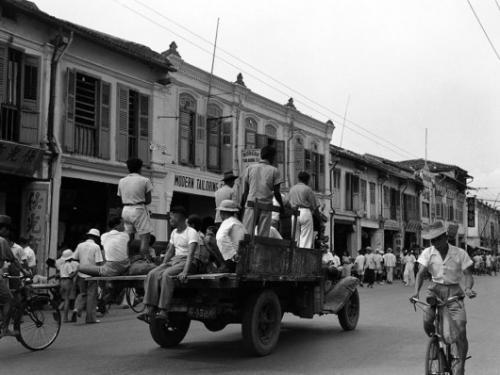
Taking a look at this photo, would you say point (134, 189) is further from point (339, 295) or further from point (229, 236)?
point (339, 295)

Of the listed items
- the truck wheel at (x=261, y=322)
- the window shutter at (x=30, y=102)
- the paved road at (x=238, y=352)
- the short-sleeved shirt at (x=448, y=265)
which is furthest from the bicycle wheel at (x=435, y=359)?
the window shutter at (x=30, y=102)

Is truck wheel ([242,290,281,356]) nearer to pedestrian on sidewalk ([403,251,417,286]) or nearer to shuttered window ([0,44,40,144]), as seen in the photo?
shuttered window ([0,44,40,144])

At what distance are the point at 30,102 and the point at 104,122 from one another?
2772mm

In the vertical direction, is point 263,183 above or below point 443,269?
above

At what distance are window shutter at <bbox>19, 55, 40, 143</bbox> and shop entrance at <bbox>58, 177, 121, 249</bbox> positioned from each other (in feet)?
6.66

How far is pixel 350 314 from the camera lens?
1060 cm

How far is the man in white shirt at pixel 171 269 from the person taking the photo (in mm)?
7105

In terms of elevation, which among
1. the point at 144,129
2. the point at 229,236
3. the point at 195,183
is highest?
the point at 144,129

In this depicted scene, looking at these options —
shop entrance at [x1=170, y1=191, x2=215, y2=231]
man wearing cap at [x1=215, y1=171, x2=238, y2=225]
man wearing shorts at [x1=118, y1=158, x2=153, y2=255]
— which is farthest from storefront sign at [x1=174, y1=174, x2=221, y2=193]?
man wearing shorts at [x1=118, y1=158, x2=153, y2=255]

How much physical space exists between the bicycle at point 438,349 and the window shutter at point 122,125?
1423 cm

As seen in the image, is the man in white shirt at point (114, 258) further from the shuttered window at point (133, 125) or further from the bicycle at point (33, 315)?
the shuttered window at point (133, 125)

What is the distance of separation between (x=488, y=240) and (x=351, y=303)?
70612 mm

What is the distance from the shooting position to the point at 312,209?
10.2m

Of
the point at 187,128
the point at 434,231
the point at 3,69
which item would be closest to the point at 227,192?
the point at 434,231
